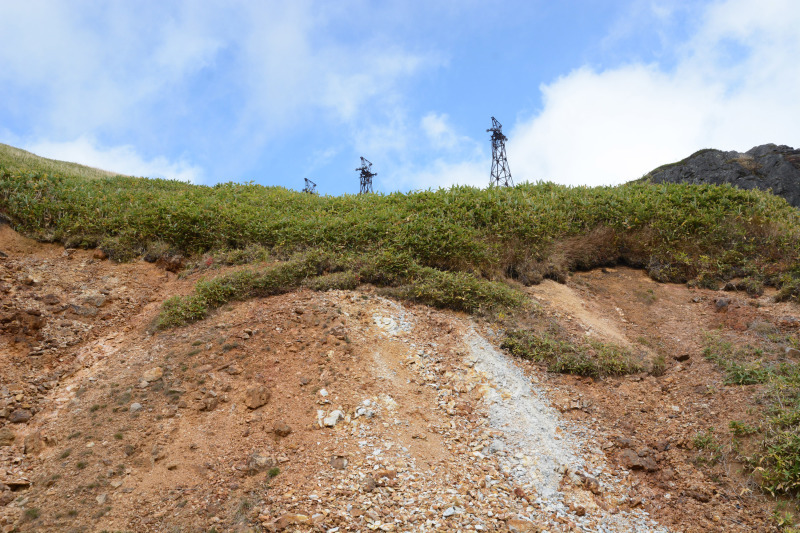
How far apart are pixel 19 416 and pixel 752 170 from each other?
17258 mm

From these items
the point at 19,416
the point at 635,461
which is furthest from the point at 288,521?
the point at 19,416

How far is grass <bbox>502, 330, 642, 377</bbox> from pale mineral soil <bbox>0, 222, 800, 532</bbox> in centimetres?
22

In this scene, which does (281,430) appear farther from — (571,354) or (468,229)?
(468,229)

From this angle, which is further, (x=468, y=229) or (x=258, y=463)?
(x=468, y=229)

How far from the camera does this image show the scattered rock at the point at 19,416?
23.1 feet

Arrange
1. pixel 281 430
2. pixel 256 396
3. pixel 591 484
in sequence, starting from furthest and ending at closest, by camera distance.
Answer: pixel 256 396, pixel 281 430, pixel 591 484

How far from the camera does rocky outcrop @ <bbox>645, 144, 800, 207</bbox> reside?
14547 mm

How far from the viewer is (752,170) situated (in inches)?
589

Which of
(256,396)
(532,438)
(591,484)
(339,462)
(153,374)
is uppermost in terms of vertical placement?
(153,374)

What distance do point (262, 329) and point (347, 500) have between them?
3380 millimetres

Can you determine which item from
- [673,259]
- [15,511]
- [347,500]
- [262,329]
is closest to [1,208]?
[262,329]

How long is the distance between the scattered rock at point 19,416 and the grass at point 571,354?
21.5 ft

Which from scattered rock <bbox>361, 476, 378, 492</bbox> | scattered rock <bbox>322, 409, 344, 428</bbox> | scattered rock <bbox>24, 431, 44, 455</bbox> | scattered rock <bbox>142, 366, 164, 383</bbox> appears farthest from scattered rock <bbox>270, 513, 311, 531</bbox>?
scattered rock <bbox>24, 431, 44, 455</bbox>

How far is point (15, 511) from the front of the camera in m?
5.59
